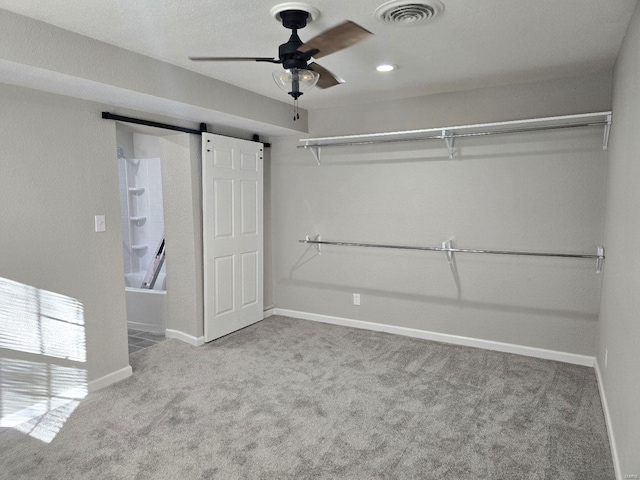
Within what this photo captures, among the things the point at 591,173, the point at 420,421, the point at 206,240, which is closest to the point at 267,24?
the point at 206,240

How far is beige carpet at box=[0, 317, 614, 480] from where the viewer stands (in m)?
2.18

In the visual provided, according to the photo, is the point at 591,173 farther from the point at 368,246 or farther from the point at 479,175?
the point at 368,246

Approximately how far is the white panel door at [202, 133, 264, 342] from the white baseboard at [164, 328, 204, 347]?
0.09 meters

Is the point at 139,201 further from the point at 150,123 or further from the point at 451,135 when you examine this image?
the point at 451,135

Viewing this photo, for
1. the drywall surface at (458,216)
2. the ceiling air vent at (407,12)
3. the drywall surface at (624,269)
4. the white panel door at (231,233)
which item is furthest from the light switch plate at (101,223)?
the drywall surface at (624,269)

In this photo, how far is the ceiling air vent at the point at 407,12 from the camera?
2059mm

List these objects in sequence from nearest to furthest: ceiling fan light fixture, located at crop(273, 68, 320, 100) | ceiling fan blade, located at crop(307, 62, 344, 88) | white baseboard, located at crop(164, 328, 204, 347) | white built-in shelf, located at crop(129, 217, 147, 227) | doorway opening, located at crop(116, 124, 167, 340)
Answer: ceiling fan light fixture, located at crop(273, 68, 320, 100) < ceiling fan blade, located at crop(307, 62, 344, 88) < white baseboard, located at crop(164, 328, 204, 347) < doorway opening, located at crop(116, 124, 167, 340) < white built-in shelf, located at crop(129, 217, 147, 227)

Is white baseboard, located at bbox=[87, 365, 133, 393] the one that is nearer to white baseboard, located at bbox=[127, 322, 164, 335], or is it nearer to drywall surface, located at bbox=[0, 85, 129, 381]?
drywall surface, located at bbox=[0, 85, 129, 381]

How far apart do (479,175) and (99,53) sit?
3003 mm

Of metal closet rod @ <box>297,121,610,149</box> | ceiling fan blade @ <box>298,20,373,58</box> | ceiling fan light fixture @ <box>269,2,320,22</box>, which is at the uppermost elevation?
ceiling fan light fixture @ <box>269,2,320,22</box>

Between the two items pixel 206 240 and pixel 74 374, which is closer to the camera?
pixel 74 374

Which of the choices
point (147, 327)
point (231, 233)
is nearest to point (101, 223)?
point (231, 233)

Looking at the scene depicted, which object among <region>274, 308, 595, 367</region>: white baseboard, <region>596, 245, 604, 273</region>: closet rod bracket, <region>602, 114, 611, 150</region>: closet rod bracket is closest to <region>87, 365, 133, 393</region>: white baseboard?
<region>274, 308, 595, 367</region>: white baseboard

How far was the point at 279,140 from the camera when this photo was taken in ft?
15.6
